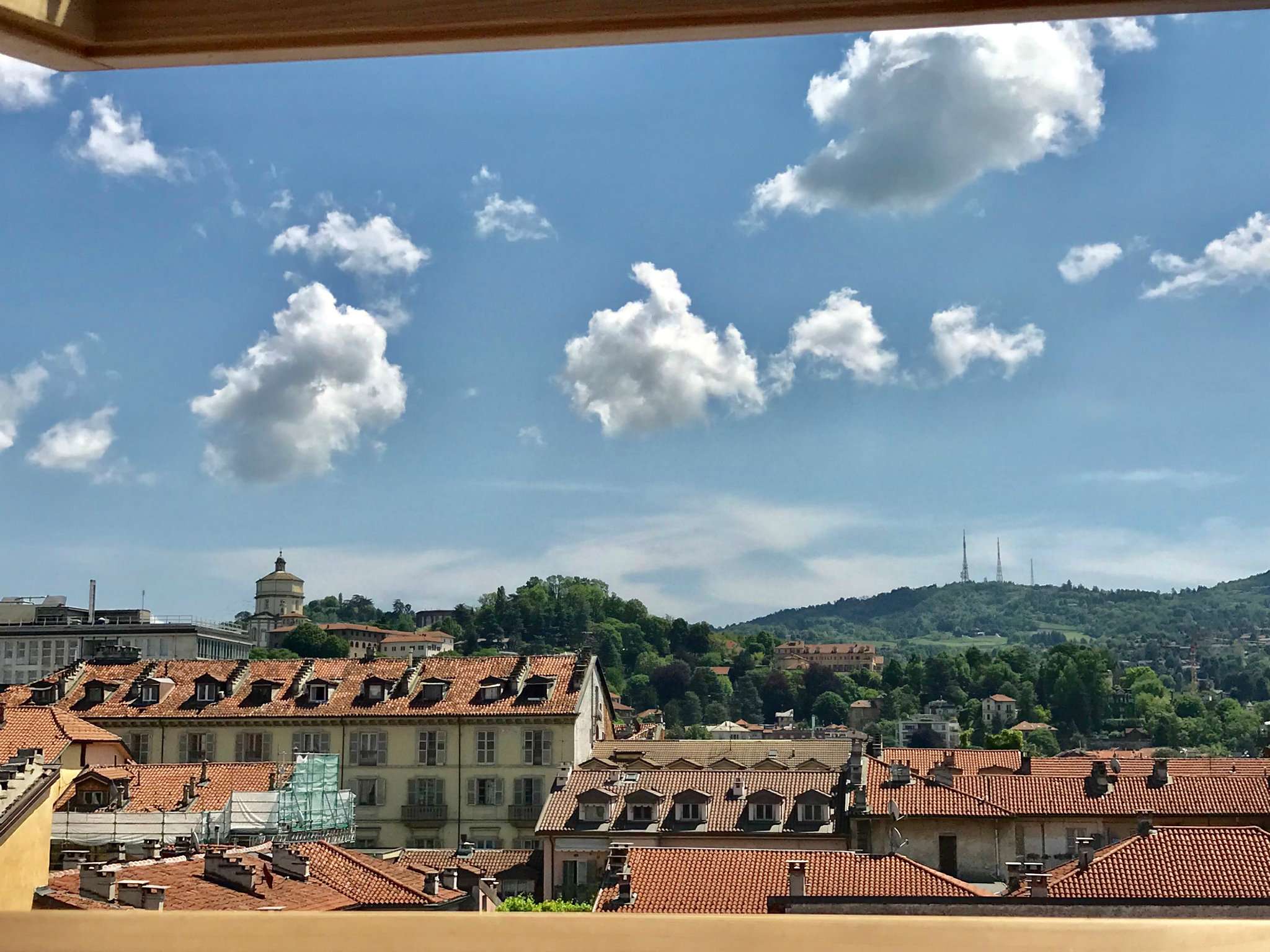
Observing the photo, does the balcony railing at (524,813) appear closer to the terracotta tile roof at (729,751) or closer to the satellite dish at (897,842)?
the terracotta tile roof at (729,751)

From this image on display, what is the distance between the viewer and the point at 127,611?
2183 centimetres

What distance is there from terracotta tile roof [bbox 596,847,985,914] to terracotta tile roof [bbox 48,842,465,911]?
130cm

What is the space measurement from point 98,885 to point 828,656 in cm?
4393

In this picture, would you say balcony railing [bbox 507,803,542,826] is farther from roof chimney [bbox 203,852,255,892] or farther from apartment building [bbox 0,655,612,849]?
roof chimney [bbox 203,852,255,892]

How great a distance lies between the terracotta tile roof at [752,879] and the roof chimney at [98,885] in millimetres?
2735

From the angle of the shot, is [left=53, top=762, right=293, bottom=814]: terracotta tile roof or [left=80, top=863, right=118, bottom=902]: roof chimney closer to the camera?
[left=80, top=863, right=118, bottom=902]: roof chimney

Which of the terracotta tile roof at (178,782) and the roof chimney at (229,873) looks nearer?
the roof chimney at (229,873)

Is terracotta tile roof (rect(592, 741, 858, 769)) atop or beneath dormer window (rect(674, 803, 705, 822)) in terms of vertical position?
atop

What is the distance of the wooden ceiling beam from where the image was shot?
72 cm

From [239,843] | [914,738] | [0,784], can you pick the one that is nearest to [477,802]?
[239,843]

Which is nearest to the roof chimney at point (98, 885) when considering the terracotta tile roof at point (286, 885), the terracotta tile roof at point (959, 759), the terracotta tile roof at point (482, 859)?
the terracotta tile roof at point (286, 885)

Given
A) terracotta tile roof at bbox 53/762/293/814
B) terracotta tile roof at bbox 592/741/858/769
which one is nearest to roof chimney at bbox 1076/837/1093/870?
terracotta tile roof at bbox 592/741/858/769

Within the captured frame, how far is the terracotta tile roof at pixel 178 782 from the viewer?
35.5 ft

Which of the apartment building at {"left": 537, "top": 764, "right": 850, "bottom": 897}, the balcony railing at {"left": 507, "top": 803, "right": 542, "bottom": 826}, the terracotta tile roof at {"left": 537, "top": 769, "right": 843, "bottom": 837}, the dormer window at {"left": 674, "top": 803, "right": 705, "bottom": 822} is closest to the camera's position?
the apartment building at {"left": 537, "top": 764, "right": 850, "bottom": 897}
